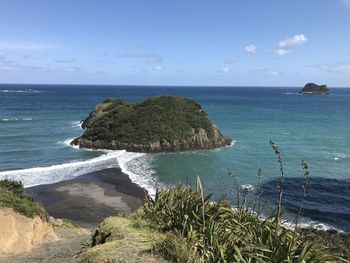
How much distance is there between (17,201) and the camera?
62.5 feet

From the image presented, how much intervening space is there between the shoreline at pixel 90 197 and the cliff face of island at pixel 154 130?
1644 cm

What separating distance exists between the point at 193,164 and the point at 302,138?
29742mm

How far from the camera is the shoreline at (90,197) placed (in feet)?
107

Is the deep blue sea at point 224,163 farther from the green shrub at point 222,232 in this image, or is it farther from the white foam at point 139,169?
the green shrub at point 222,232

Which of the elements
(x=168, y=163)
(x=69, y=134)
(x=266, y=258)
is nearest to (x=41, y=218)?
(x=266, y=258)

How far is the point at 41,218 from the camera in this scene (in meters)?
19.4

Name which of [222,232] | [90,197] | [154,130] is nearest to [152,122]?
[154,130]

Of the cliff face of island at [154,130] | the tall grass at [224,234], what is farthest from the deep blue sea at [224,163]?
the tall grass at [224,234]

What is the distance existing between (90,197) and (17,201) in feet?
59.3

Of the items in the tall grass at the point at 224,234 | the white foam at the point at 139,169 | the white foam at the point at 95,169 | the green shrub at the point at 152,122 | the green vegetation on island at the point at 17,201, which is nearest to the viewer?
the tall grass at the point at 224,234

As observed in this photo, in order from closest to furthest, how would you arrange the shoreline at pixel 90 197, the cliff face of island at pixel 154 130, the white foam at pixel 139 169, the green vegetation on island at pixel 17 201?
the green vegetation on island at pixel 17 201 < the shoreline at pixel 90 197 < the white foam at pixel 139 169 < the cliff face of island at pixel 154 130

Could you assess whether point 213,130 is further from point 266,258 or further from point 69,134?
point 266,258

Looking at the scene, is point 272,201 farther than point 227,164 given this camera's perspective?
No

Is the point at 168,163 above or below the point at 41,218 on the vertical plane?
below
